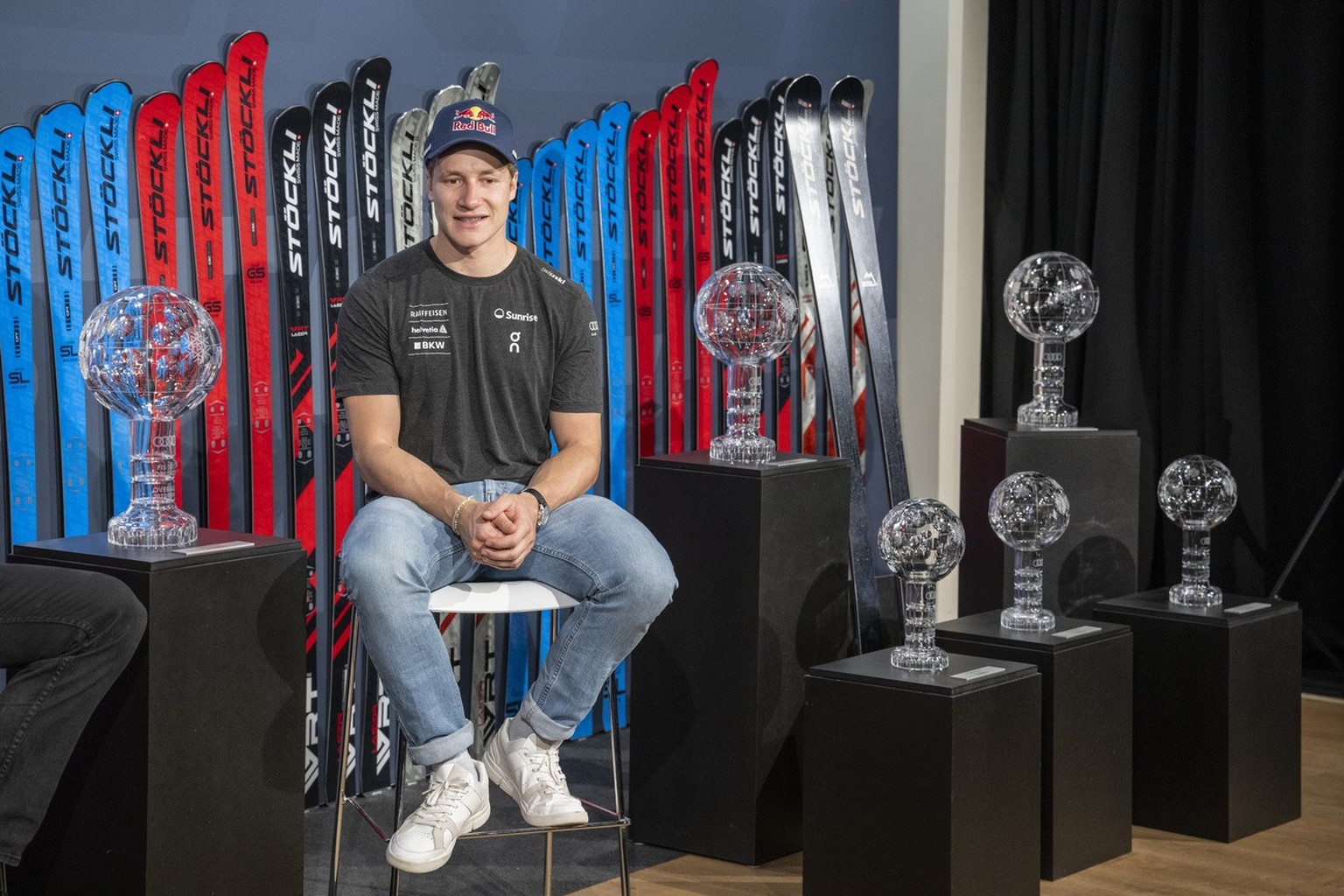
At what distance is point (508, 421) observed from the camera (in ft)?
9.14

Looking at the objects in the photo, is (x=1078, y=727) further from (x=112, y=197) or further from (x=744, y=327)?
(x=112, y=197)

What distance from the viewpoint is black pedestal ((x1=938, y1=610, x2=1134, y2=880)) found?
2.92m

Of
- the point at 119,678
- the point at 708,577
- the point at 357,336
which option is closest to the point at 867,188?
the point at 708,577

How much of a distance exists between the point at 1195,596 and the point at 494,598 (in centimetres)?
162

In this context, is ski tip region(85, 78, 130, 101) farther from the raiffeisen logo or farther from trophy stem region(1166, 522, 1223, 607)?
trophy stem region(1166, 522, 1223, 607)

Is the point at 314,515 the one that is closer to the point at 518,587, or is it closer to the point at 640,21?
the point at 518,587

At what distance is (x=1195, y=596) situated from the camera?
3342mm

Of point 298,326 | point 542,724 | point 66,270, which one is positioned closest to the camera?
point 542,724

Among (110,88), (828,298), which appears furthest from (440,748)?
(828,298)

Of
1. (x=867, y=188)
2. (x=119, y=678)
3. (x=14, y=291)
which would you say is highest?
(x=867, y=188)

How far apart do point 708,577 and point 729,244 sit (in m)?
1.40

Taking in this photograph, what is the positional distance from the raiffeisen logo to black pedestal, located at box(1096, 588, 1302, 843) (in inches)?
54.4

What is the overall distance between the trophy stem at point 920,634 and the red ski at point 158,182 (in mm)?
1381

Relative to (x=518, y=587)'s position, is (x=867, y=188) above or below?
above
